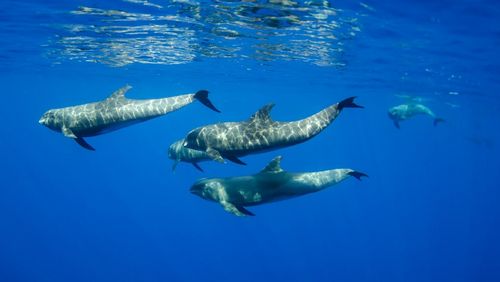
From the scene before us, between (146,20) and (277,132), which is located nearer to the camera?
(277,132)

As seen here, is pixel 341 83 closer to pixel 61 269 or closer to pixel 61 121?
pixel 61 121

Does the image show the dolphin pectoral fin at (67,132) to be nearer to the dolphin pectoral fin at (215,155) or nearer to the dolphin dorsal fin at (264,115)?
the dolphin pectoral fin at (215,155)

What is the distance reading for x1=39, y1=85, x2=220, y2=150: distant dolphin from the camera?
10453mm

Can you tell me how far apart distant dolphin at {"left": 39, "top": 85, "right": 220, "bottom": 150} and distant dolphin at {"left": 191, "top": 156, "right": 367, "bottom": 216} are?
261 cm

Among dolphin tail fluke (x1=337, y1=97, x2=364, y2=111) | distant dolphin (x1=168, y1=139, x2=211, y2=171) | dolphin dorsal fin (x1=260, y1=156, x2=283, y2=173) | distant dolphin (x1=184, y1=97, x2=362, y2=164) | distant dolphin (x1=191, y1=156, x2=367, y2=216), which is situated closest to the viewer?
dolphin tail fluke (x1=337, y1=97, x2=364, y2=111)

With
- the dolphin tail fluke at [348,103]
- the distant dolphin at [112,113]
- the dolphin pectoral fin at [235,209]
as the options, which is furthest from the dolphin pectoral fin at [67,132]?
the dolphin tail fluke at [348,103]

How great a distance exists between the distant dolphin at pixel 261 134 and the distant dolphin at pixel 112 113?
1.64 meters

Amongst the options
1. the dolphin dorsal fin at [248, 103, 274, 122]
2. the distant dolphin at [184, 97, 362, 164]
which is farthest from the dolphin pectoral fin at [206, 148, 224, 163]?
the dolphin dorsal fin at [248, 103, 274, 122]

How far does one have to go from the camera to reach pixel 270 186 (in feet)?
32.9

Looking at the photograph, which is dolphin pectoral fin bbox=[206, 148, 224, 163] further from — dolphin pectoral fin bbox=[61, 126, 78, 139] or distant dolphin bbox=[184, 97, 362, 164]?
dolphin pectoral fin bbox=[61, 126, 78, 139]

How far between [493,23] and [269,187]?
11829mm

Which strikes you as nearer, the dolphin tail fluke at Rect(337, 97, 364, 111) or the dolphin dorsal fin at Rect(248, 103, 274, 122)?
the dolphin tail fluke at Rect(337, 97, 364, 111)

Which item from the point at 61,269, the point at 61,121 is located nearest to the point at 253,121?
the point at 61,121

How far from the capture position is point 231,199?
402 inches
